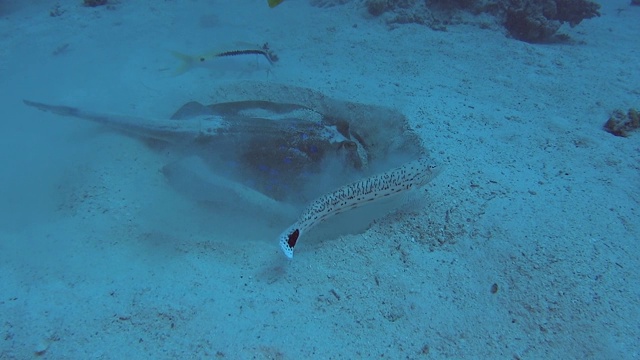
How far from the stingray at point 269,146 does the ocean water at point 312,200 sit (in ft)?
0.10

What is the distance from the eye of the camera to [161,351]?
2.81 metres

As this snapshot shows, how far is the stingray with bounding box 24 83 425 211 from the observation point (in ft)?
15.4

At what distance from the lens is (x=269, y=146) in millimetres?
4832

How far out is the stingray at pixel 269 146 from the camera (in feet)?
15.4

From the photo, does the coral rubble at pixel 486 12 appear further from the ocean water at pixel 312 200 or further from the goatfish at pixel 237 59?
the goatfish at pixel 237 59

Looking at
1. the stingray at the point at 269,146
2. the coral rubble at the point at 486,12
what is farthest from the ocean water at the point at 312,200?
the coral rubble at the point at 486,12

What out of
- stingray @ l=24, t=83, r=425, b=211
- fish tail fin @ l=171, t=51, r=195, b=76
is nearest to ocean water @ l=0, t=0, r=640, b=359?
stingray @ l=24, t=83, r=425, b=211

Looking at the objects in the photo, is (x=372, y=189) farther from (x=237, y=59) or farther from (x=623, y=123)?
(x=623, y=123)

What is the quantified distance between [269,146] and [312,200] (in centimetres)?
111

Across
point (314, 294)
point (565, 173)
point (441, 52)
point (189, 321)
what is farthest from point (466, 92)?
point (189, 321)

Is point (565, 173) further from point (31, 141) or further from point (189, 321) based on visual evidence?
point (31, 141)

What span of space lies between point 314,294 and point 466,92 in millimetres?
5109

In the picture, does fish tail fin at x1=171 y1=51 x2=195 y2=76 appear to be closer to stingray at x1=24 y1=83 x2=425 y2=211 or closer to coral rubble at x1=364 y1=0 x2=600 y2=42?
stingray at x1=24 y1=83 x2=425 y2=211

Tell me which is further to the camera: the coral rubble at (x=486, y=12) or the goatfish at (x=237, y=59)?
the coral rubble at (x=486, y=12)
